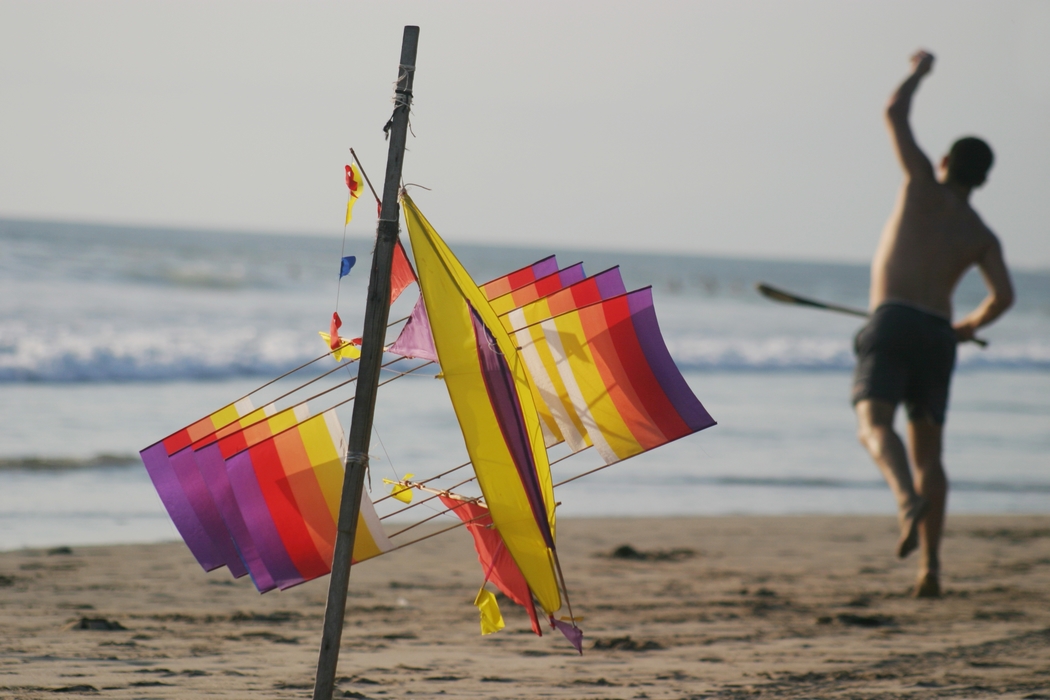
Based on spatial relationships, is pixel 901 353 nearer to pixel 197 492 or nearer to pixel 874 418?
pixel 874 418

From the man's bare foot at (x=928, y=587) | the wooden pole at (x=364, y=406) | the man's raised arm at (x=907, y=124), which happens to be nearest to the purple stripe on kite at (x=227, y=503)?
the wooden pole at (x=364, y=406)

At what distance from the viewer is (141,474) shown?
725cm

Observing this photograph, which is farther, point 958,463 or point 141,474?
point 958,463

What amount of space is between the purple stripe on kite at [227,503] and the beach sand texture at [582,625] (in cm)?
84

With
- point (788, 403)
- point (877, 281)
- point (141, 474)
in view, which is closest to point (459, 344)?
point (877, 281)

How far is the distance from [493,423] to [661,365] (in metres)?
0.53

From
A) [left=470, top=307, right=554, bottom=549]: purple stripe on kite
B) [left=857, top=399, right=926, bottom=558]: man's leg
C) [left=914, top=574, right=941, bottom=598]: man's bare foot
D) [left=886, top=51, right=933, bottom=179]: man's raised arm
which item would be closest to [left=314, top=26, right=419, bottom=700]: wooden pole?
[left=470, top=307, right=554, bottom=549]: purple stripe on kite

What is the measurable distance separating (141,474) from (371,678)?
4577 mm

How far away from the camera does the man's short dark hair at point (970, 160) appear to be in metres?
4.25

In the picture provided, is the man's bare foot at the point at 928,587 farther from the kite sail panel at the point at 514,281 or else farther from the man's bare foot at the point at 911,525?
the kite sail panel at the point at 514,281

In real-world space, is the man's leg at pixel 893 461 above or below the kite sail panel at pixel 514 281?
below

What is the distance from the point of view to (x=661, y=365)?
8.20 feet

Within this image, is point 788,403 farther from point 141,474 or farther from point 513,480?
point 513,480

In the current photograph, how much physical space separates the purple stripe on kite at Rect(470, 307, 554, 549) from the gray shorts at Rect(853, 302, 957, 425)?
7.83 ft
